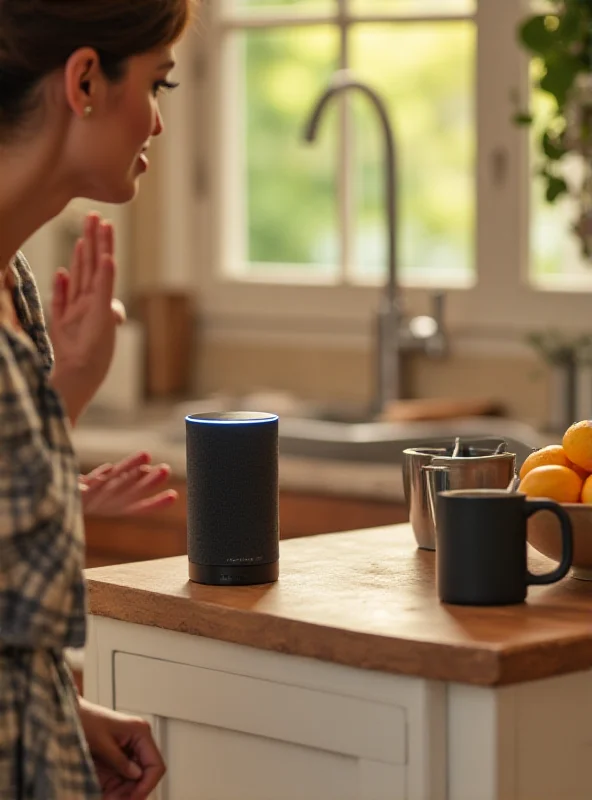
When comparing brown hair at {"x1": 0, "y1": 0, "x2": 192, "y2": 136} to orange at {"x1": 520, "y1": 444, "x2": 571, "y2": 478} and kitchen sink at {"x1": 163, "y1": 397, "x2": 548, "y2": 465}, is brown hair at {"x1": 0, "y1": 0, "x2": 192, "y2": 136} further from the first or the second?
kitchen sink at {"x1": 163, "y1": 397, "x2": 548, "y2": 465}

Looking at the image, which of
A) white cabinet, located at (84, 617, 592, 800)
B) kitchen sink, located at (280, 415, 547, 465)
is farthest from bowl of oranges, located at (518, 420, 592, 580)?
kitchen sink, located at (280, 415, 547, 465)

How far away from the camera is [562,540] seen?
1.61 m

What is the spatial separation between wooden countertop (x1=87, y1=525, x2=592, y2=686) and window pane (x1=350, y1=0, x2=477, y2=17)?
2.34 m

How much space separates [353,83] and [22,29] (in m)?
2.31

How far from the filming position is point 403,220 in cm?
511

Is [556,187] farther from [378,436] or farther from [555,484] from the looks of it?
[555,484]

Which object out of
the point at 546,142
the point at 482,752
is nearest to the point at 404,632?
the point at 482,752

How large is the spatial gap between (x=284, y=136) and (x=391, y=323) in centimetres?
100

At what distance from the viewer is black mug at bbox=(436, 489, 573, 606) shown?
5.08 ft

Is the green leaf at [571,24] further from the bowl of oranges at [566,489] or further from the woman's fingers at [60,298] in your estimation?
the woman's fingers at [60,298]

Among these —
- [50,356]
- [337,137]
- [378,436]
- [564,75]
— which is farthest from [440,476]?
[337,137]

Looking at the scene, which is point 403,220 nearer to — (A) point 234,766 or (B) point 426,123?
(B) point 426,123

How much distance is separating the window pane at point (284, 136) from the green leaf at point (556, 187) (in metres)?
1.07

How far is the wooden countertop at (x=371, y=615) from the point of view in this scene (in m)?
1.45
